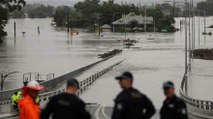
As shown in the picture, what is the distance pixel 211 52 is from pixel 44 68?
26513 mm

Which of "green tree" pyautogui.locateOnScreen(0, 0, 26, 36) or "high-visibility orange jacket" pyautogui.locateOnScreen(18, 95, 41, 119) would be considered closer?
"high-visibility orange jacket" pyautogui.locateOnScreen(18, 95, 41, 119)

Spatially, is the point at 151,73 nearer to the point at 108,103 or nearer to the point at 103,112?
the point at 108,103

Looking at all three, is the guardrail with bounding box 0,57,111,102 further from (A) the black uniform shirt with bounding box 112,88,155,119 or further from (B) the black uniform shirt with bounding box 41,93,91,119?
(A) the black uniform shirt with bounding box 112,88,155,119

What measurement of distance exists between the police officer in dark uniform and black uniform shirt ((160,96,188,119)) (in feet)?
4.55

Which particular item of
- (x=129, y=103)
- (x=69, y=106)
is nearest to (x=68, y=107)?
(x=69, y=106)

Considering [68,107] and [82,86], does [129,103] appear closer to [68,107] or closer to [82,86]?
[68,107]

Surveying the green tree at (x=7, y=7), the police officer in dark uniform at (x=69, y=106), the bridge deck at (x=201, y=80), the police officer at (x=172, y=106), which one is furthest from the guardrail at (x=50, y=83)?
the green tree at (x=7, y=7)

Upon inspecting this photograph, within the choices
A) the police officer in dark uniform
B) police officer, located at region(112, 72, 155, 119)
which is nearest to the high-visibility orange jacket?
the police officer in dark uniform

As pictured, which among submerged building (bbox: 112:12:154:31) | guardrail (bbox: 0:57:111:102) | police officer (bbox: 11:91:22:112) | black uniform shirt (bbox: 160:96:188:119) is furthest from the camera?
submerged building (bbox: 112:12:154:31)

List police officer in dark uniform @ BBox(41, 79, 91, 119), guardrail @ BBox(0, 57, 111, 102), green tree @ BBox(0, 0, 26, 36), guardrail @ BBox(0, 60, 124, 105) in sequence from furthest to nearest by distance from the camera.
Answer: green tree @ BBox(0, 0, 26, 36), guardrail @ BBox(0, 57, 111, 102), guardrail @ BBox(0, 60, 124, 105), police officer in dark uniform @ BBox(41, 79, 91, 119)

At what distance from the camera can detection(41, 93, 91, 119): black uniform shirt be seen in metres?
7.21

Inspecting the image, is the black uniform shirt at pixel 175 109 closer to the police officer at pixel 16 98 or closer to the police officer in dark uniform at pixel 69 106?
the police officer in dark uniform at pixel 69 106

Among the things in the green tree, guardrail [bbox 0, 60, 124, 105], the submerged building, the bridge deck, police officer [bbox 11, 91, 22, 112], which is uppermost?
the green tree

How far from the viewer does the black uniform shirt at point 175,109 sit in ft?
26.0
